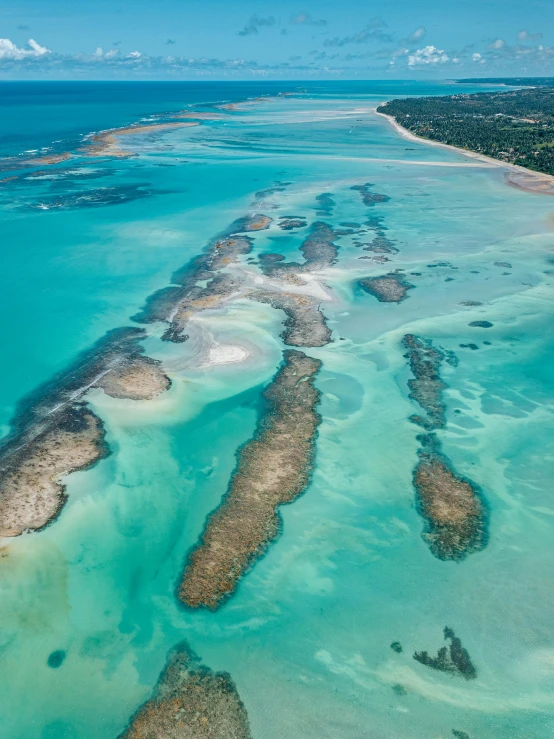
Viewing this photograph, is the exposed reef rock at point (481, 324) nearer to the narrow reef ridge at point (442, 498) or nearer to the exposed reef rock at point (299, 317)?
the narrow reef ridge at point (442, 498)

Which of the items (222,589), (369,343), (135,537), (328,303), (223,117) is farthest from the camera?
(223,117)

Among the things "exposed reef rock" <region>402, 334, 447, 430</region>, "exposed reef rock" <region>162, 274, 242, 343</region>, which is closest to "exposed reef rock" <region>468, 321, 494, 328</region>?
"exposed reef rock" <region>402, 334, 447, 430</region>

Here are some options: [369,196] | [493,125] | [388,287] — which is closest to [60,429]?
[388,287]

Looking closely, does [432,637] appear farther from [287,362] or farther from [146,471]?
[287,362]

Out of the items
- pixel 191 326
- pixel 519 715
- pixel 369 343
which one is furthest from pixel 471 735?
pixel 191 326

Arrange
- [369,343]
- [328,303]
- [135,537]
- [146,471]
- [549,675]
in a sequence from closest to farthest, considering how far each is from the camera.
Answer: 1. [549,675]
2. [135,537]
3. [146,471]
4. [369,343]
5. [328,303]

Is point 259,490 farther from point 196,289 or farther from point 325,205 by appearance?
point 325,205

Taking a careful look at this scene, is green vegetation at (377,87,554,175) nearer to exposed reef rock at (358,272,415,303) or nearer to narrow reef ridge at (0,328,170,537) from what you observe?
exposed reef rock at (358,272,415,303)
